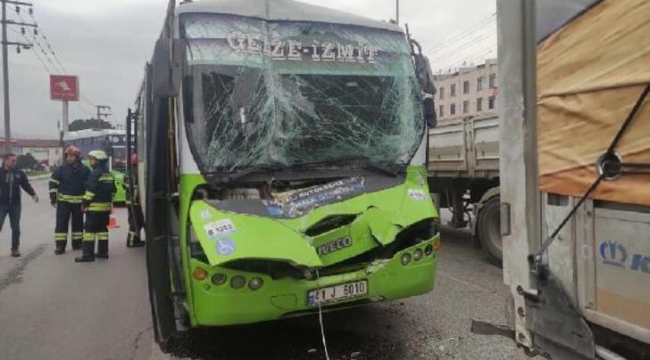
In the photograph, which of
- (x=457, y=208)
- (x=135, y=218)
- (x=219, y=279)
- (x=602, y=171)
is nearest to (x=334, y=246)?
(x=219, y=279)

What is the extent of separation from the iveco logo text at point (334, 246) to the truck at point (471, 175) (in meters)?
3.73

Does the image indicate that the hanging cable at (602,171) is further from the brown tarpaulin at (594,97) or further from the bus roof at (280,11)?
the bus roof at (280,11)

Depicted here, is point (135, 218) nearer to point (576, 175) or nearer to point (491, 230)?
point (491, 230)

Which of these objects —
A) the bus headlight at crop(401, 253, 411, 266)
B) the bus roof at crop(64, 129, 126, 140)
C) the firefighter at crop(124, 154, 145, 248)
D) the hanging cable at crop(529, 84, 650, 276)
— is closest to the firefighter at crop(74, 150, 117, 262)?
the firefighter at crop(124, 154, 145, 248)

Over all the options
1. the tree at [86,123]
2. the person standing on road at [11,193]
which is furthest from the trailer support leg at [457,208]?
the tree at [86,123]

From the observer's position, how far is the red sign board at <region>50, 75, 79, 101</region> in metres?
64.1

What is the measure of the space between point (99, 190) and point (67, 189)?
96 cm

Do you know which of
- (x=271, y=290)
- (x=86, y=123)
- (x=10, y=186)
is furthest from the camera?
(x=86, y=123)

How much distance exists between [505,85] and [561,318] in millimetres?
1021

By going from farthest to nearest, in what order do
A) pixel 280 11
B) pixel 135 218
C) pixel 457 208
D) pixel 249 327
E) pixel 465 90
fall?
1. pixel 465 90
2. pixel 135 218
3. pixel 457 208
4. pixel 249 327
5. pixel 280 11

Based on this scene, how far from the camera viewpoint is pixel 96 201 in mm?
9008

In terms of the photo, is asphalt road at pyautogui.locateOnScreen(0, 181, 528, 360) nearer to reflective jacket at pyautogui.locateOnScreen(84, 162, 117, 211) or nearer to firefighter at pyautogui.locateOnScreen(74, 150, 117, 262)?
firefighter at pyautogui.locateOnScreen(74, 150, 117, 262)

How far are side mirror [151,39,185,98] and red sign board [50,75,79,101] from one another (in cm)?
6540

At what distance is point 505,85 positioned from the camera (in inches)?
101
